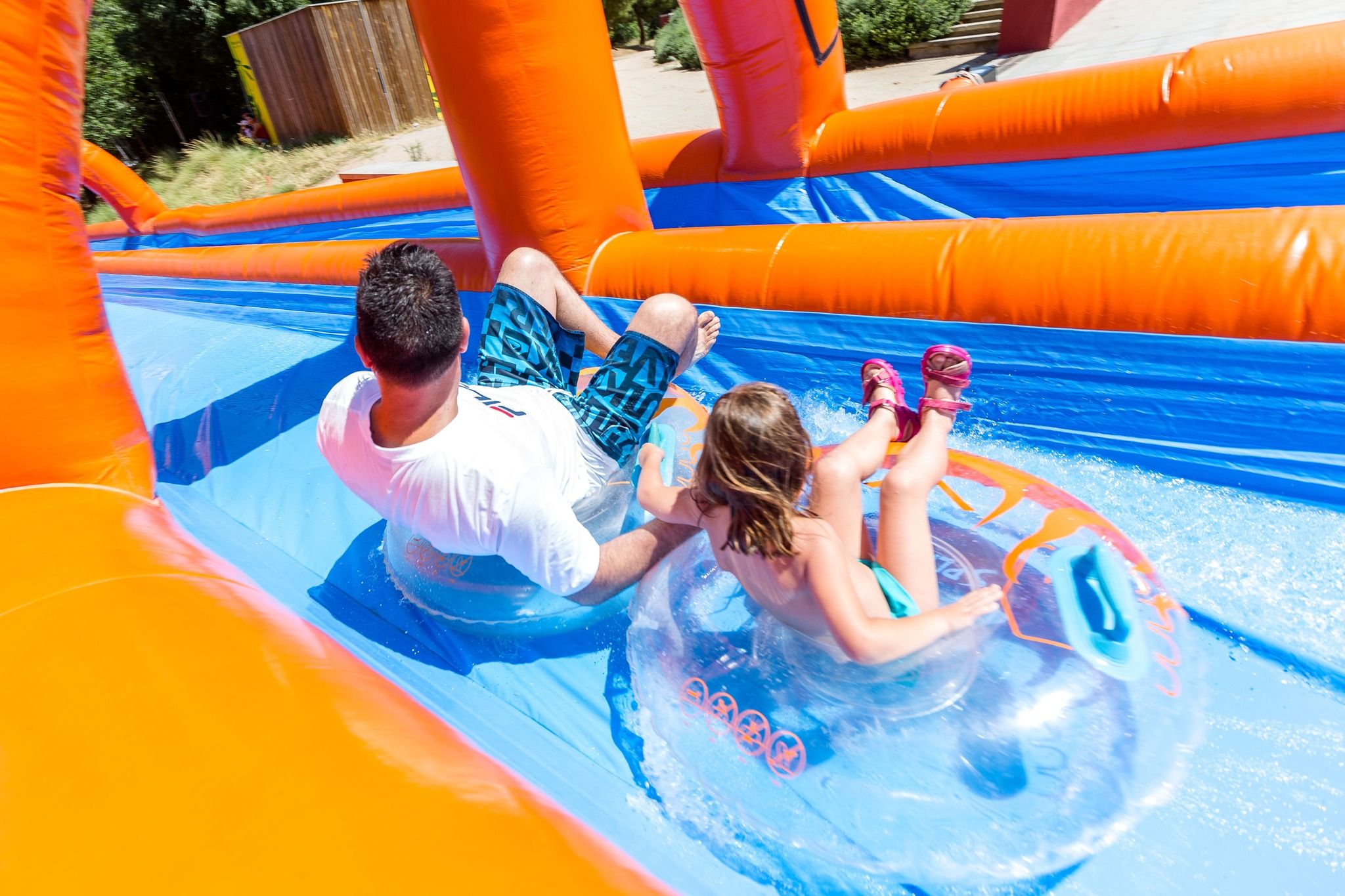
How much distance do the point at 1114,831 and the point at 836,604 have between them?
1.86ft

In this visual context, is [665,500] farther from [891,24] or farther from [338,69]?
[338,69]

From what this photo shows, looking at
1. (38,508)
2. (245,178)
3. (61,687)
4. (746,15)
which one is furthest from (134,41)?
(61,687)

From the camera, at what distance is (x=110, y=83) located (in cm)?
1348

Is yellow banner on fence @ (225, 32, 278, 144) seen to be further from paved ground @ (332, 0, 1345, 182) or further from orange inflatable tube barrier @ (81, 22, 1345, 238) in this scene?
orange inflatable tube barrier @ (81, 22, 1345, 238)

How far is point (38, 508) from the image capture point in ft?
5.51

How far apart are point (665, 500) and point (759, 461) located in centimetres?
41

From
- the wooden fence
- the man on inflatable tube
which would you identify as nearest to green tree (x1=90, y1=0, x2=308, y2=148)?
the wooden fence

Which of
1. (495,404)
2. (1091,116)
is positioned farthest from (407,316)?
(1091,116)

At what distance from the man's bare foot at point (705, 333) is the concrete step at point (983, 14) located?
805 centimetres

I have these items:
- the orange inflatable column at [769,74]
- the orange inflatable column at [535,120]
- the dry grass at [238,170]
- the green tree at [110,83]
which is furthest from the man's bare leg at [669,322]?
the green tree at [110,83]

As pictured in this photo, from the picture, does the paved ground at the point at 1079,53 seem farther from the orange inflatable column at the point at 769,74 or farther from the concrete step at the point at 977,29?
the orange inflatable column at the point at 769,74

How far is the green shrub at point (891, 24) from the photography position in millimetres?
8906

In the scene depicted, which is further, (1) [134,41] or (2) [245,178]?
(1) [134,41]

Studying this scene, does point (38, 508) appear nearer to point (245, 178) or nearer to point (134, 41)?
point (245, 178)
